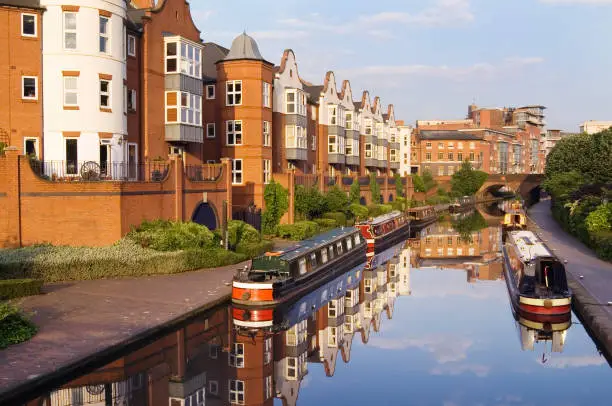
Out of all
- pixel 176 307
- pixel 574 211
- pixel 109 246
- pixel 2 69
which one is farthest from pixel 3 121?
pixel 574 211

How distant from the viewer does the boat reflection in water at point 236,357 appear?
1416 cm

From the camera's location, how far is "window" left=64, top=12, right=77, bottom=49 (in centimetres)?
2586

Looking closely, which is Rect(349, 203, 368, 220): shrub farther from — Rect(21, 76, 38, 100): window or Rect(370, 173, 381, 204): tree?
Rect(21, 76, 38, 100): window

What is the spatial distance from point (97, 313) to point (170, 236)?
749 cm

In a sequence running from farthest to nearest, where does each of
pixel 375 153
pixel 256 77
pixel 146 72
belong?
pixel 375 153
pixel 256 77
pixel 146 72

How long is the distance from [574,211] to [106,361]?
35412mm

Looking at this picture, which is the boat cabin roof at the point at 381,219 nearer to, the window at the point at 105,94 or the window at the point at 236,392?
the window at the point at 105,94

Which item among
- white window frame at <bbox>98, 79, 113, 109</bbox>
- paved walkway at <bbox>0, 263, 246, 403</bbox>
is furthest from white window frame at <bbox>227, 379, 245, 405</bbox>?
white window frame at <bbox>98, 79, 113, 109</bbox>

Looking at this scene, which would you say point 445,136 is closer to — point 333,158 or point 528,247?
point 333,158

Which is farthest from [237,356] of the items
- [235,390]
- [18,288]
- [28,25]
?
[28,25]

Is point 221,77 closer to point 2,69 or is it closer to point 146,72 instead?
point 146,72

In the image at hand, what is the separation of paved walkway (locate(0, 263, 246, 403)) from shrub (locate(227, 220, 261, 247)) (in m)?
4.75

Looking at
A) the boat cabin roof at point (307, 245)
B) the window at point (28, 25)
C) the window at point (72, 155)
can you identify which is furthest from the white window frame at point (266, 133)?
the window at point (28, 25)

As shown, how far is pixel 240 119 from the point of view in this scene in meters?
38.4
